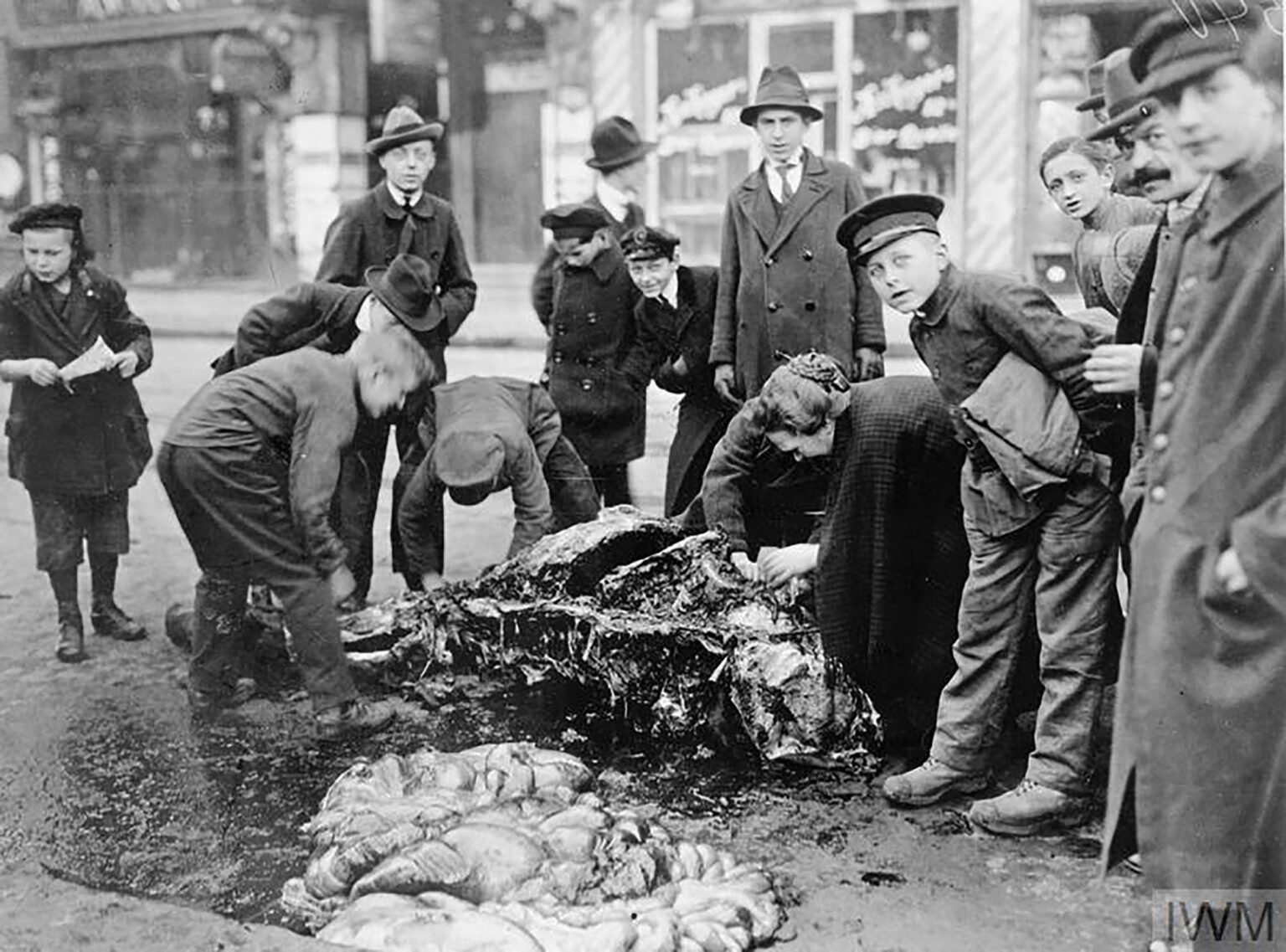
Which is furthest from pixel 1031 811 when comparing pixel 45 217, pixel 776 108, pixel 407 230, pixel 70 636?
pixel 45 217

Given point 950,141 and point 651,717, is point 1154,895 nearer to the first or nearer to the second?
point 651,717

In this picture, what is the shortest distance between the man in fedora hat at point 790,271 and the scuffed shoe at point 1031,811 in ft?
7.32

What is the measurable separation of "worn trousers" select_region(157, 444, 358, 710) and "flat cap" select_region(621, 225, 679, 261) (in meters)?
1.60

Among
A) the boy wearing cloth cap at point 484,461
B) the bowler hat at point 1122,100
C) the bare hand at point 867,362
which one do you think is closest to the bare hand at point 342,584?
the boy wearing cloth cap at point 484,461

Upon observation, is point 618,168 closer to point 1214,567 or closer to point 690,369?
point 690,369

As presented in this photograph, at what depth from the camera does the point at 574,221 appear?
580 cm

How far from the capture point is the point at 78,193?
40.3 feet

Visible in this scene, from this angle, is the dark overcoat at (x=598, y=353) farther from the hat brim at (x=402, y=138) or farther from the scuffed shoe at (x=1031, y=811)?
the scuffed shoe at (x=1031, y=811)

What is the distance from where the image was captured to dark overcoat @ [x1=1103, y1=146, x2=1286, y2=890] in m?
2.51

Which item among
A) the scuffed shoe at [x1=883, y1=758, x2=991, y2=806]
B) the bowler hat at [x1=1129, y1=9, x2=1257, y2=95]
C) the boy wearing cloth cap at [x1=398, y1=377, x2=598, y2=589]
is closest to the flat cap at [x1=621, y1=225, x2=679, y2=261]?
the boy wearing cloth cap at [x1=398, y1=377, x2=598, y2=589]

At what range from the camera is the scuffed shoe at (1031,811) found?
3611 millimetres

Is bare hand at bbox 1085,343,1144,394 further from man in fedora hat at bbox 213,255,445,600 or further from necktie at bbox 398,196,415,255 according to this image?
necktie at bbox 398,196,415,255

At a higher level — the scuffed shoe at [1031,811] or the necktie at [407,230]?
the necktie at [407,230]

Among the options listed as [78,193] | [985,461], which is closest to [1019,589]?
[985,461]
